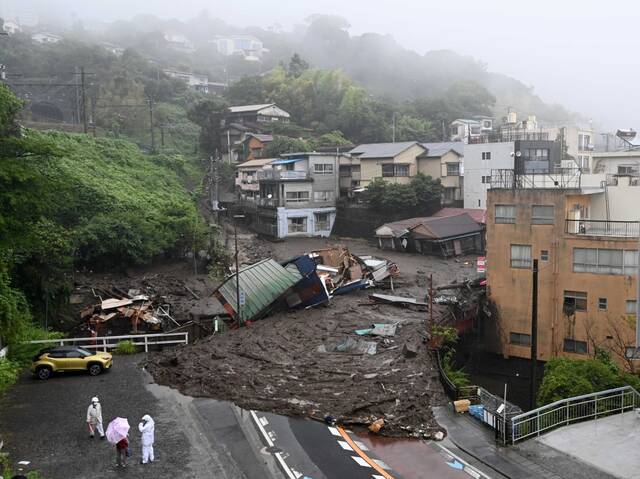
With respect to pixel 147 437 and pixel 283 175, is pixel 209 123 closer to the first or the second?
pixel 283 175

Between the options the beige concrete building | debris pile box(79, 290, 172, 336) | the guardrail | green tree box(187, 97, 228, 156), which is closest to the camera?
the guardrail

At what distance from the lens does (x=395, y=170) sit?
52.0 m

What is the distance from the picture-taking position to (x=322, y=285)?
2956 centimetres

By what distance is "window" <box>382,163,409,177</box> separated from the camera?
170 ft

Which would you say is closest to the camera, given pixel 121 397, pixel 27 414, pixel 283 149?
pixel 27 414

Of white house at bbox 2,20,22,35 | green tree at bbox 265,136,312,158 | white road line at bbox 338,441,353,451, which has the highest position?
white house at bbox 2,20,22,35

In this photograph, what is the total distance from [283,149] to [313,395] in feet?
148

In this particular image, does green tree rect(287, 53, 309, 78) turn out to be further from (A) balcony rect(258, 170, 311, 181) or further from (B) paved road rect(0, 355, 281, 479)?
(B) paved road rect(0, 355, 281, 479)

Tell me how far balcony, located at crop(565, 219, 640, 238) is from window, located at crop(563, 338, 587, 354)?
5161 millimetres

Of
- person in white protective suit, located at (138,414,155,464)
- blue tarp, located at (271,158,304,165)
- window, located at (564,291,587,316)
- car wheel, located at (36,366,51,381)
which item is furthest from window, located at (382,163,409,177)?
person in white protective suit, located at (138,414,155,464)

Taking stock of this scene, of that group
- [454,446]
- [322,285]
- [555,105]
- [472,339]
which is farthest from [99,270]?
[555,105]

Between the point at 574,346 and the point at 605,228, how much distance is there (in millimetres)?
6014

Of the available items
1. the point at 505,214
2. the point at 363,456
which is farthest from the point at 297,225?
the point at 363,456

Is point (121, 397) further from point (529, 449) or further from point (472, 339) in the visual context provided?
point (472, 339)
